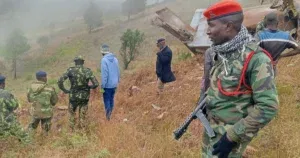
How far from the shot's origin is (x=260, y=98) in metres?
2.01

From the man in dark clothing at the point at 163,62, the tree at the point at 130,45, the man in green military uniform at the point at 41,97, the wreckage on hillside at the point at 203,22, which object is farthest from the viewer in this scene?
the tree at the point at 130,45

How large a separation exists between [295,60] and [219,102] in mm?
6545

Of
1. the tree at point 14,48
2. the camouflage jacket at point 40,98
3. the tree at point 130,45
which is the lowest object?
the tree at point 14,48

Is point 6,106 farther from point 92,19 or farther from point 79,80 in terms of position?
point 92,19

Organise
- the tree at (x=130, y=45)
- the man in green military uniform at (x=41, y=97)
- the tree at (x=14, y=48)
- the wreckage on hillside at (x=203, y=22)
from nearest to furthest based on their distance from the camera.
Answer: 1. the man in green military uniform at (x=41, y=97)
2. the wreckage on hillside at (x=203, y=22)
3. the tree at (x=130, y=45)
4. the tree at (x=14, y=48)

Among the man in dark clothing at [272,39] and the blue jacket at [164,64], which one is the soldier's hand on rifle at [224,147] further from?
the blue jacket at [164,64]

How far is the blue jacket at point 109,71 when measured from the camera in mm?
6434

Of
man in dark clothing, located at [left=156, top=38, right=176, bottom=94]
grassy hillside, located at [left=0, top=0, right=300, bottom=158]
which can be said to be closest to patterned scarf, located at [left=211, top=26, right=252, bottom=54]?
grassy hillside, located at [left=0, top=0, right=300, bottom=158]

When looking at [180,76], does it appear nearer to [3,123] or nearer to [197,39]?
[197,39]

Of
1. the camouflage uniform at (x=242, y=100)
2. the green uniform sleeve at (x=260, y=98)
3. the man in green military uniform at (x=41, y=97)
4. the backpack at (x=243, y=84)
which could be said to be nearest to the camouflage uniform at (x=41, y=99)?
the man in green military uniform at (x=41, y=97)

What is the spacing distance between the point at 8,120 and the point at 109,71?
75.8 inches

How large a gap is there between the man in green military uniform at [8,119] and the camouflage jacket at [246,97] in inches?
146

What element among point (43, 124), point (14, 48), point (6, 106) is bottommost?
point (14, 48)

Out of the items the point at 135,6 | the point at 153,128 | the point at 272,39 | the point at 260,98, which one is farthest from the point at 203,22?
the point at 135,6
